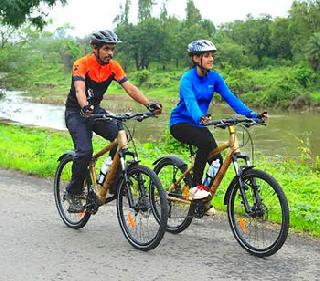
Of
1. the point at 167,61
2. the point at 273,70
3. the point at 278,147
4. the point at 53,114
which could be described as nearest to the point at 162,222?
the point at 278,147

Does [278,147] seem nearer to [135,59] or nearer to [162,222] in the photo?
[162,222]

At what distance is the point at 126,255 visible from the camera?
5.32 meters

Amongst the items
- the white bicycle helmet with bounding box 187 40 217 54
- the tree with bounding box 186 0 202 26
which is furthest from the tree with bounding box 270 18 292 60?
the white bicycle helmet with bounding box 187 40 217 54

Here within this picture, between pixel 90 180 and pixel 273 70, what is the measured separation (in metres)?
66.0

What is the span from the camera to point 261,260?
5.19 meters

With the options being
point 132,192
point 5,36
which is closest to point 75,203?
point 132,192

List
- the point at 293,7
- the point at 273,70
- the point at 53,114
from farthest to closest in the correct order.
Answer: the point at 293,7 < the point at 273,70 < the point at 53,114

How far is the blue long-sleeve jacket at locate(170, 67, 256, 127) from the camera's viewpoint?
230 inches

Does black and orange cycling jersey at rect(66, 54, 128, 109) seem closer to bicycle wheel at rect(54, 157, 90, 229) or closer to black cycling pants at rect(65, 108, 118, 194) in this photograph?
black cycling pants at rect(65, 108, 118, 194)

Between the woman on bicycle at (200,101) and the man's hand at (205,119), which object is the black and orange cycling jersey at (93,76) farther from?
the man's hand at (205,119)

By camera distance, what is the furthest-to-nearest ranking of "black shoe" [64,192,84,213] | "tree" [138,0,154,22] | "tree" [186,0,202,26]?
1. "tree" [186,0,202,26]
2. "tree" [138,0,154,22]
3. "black shoe" [64,192,84,213]

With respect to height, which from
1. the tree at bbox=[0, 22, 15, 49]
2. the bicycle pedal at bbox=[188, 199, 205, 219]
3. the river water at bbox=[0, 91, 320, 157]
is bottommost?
the river water at bbox=[0, 91, 320, 157]

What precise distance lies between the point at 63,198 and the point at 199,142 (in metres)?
1.86

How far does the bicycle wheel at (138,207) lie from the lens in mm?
5555
